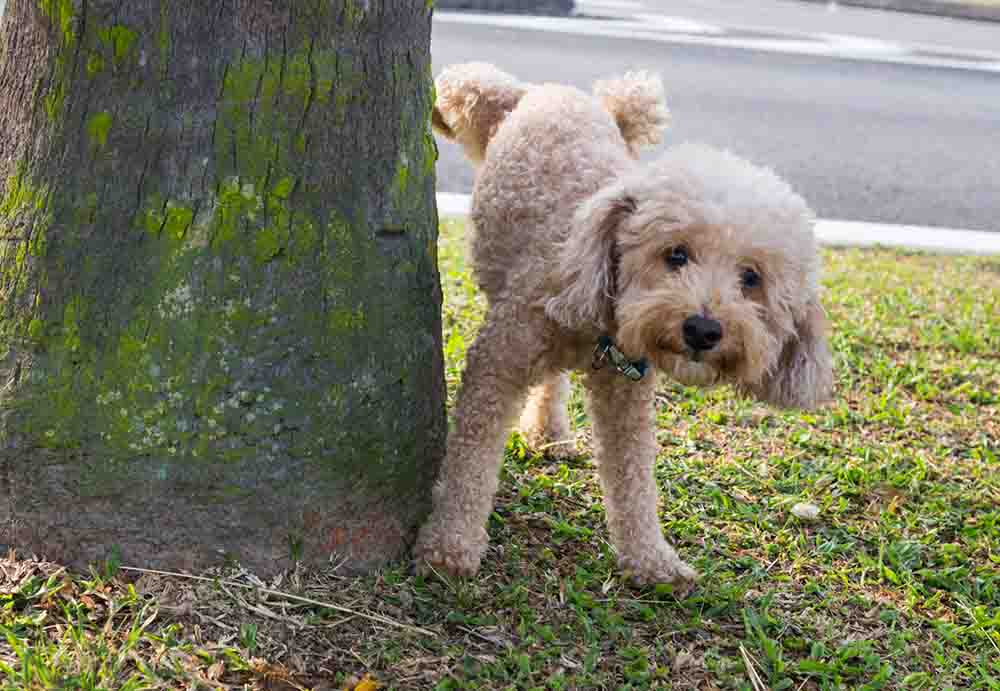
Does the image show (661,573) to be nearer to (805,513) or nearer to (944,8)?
(805,513)

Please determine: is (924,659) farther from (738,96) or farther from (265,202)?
(738,96)

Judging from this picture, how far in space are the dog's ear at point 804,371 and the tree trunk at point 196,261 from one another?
1078mm

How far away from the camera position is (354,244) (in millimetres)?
2732

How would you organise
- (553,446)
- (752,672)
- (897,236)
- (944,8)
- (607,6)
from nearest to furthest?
(752,672) → (553,446) → (897,236) → (607,6) → (944,8)

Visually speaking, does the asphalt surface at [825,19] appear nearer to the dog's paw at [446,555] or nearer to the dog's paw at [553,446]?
the dog's paw at [553,446]

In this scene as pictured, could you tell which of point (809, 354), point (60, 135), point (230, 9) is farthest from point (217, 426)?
point (809, 354)

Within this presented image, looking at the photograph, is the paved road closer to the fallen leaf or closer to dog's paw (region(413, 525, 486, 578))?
the fallen leaf

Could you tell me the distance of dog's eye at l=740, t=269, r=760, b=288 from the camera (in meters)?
2.89

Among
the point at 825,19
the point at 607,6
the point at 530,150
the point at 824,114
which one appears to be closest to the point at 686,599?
the point at 530,150

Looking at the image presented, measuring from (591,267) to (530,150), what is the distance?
0.74m

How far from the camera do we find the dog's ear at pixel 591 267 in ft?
9.56

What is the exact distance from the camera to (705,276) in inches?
111

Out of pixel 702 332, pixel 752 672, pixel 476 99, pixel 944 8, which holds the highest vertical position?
pixel 944 8

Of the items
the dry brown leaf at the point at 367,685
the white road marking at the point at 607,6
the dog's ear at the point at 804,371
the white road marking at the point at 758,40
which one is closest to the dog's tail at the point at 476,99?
the dog's ear at the point at 804,371
